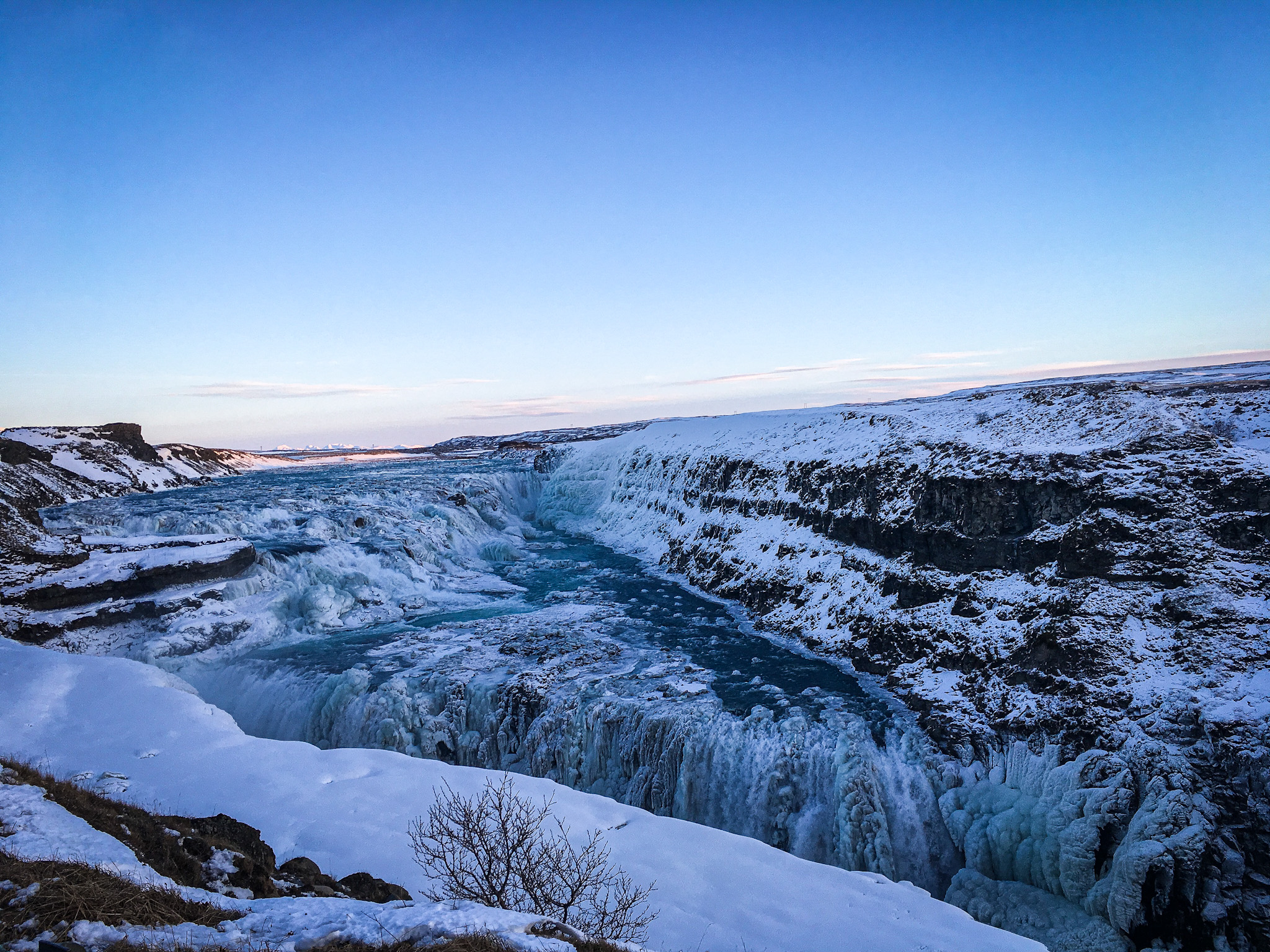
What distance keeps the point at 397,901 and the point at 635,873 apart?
373 cm

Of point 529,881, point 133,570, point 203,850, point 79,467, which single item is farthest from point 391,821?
point 79,467

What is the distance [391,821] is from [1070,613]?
53.4ft

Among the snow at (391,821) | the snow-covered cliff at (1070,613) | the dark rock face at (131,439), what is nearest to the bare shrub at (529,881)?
the snow at (391,821)

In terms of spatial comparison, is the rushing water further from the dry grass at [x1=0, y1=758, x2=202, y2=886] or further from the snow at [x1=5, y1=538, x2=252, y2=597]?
the dry grass at [x1=0, y1=758, x2=202, y2=886]

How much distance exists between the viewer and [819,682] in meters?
18.5

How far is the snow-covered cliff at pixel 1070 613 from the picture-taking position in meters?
11.0

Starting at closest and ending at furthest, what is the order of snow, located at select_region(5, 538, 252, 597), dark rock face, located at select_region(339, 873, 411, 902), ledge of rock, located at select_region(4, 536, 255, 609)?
1. dark rock face, located at select_region(339, 873, 411, 902)
2. ledge of rock, located at select_region(4, 536, 255, 609)
3. snow, located at select_region(5, 538, 252, 597)

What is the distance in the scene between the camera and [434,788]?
10.1m

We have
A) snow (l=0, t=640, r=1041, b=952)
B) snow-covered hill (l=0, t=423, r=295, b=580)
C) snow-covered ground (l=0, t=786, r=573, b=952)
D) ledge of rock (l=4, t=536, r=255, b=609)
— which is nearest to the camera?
snow-covered ground (l=0, t=786, r=573, b=952)

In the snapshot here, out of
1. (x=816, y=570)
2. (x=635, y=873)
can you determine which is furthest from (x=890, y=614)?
(x=635, y=873)

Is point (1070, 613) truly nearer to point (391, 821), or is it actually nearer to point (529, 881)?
point (529, 881)

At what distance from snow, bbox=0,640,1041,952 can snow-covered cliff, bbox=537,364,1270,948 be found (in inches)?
189

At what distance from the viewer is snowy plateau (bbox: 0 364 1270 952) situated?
9945mm

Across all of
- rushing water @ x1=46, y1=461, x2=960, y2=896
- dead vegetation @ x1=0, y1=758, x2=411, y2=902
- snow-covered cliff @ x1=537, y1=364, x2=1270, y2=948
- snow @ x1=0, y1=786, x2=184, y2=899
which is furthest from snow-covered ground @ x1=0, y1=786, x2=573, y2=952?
snow-covered cliff @ x1=537, y1=364, x2=1270, y2=948
